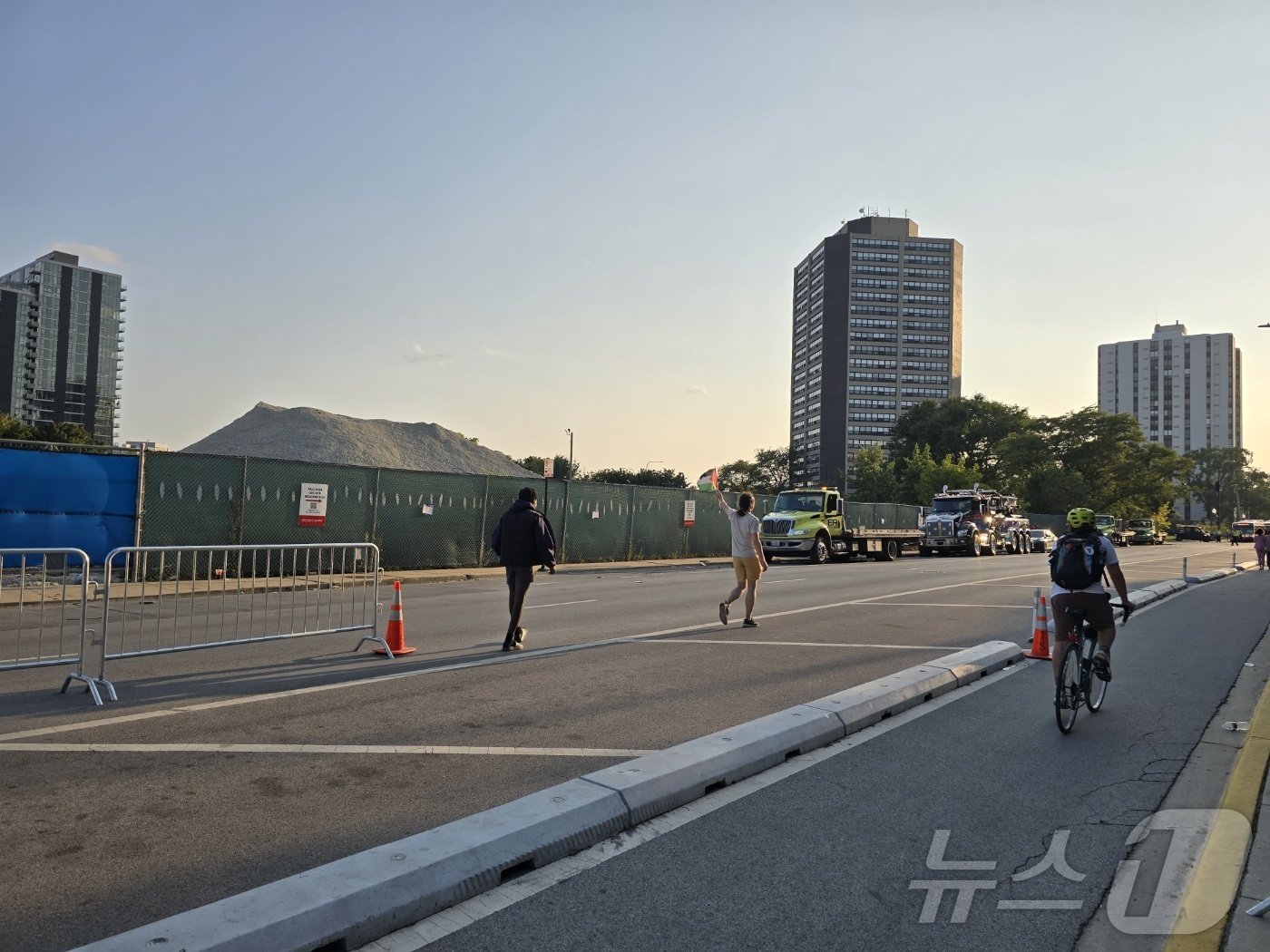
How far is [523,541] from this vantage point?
10.5 meters

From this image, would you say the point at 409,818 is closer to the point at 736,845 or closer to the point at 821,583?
the point at 736,845

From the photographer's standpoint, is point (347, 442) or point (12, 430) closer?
point (347, 442)

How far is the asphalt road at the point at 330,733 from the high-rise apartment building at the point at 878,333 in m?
163

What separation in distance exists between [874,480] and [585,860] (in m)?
90.9

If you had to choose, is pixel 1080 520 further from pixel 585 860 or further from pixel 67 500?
pixel 67 500

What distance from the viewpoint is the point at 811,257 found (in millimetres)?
183375

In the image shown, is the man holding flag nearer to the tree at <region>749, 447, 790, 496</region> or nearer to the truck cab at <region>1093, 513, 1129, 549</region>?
the truck cab at <region>1093, 513, 1129, 549</region>

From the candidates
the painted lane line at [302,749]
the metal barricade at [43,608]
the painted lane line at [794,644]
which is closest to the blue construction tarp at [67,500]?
the metal barricade at [43,608]

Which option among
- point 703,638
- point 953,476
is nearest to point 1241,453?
point 953,476

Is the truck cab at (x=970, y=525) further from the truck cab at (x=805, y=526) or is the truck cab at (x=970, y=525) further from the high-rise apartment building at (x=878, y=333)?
the high-rise apartment building at (x=878, y=333)

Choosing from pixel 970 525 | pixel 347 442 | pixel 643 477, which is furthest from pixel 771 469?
pixel 970 525

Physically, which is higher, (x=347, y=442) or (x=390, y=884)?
(x=347, y=442)

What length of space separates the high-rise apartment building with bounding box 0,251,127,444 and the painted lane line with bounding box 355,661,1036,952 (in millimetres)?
157059

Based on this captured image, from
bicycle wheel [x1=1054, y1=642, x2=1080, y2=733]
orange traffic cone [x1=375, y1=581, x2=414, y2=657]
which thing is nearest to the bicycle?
bicycle wheel [x1=1054, y1=642, x2=1080, y2=733]
